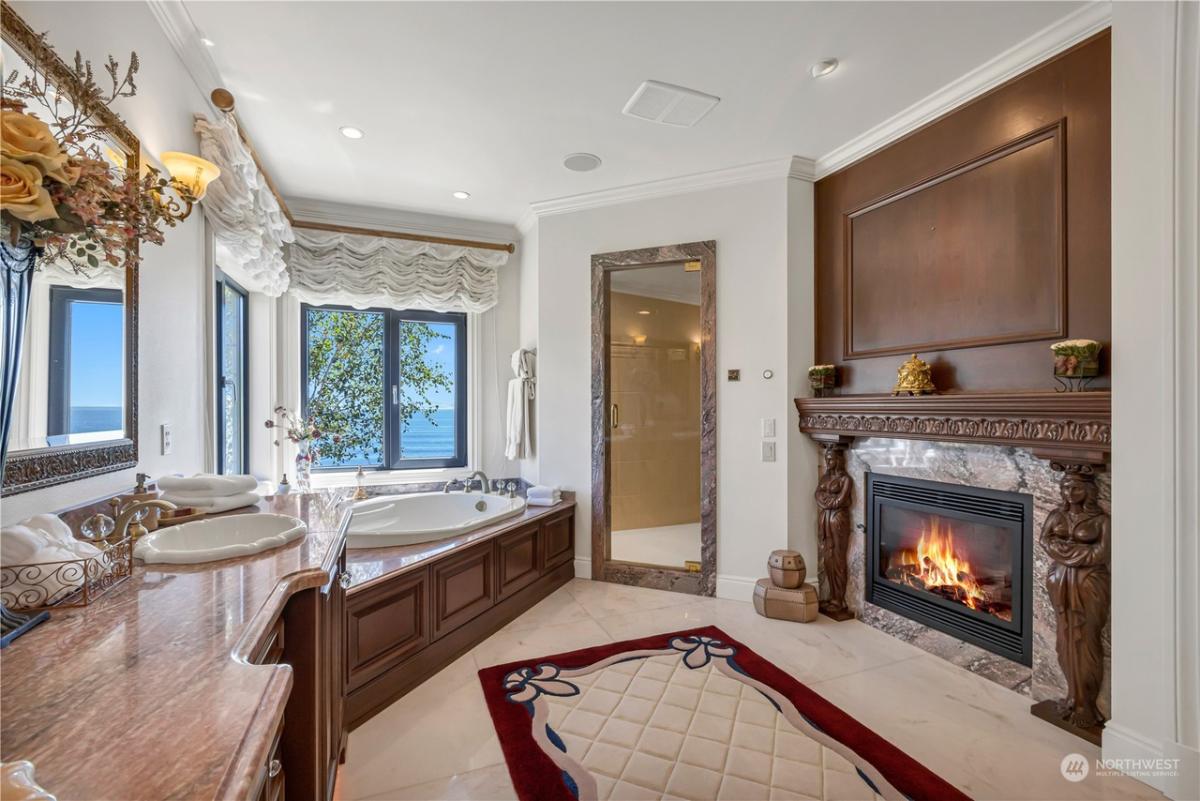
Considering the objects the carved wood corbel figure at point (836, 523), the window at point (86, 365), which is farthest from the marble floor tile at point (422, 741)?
the carved wood corbel figure at point (836, 523)

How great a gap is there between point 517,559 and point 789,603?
158 cm

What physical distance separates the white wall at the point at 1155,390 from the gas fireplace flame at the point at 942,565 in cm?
70

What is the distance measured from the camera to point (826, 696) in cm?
228

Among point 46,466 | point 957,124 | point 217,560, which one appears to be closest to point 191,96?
point 46,466

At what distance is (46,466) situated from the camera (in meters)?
1.27

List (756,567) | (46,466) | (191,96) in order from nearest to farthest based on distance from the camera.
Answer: (46,466) < (191,96) < (756,567)

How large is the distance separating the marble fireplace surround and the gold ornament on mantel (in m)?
0.08

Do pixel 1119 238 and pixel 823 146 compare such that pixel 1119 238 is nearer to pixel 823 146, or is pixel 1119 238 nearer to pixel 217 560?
pixel 823 146

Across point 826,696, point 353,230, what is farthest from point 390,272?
point 826,696

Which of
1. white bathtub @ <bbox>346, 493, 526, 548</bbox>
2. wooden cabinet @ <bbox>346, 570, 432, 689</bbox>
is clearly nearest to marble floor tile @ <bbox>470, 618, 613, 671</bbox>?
wooden cabinet @ <bbox>346, 570, 432, 689</bbox>

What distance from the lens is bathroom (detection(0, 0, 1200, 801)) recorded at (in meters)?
1.16

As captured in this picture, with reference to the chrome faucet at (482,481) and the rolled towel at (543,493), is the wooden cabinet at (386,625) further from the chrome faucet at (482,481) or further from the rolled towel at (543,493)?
the chrome faucet at (482,481)

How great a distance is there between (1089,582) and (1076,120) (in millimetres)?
1758

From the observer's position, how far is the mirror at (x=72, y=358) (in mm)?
1161
